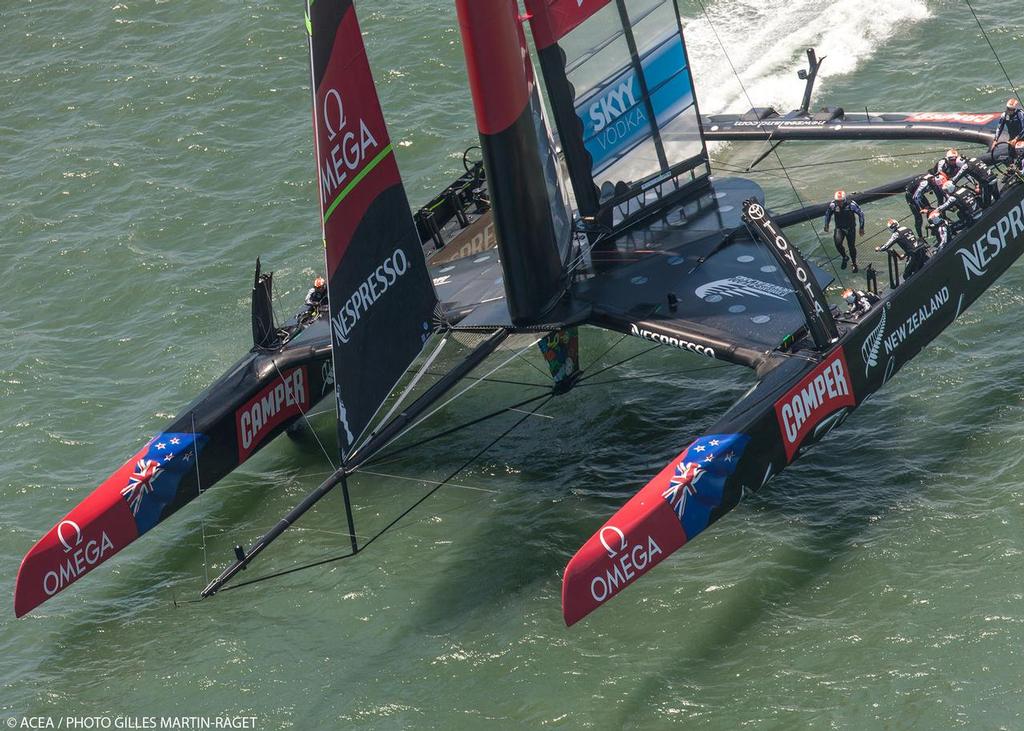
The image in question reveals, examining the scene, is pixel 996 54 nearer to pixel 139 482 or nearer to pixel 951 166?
pixel 951 166

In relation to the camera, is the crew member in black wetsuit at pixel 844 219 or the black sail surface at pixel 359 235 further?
the crew member in black wetsuit at pixel 844 219

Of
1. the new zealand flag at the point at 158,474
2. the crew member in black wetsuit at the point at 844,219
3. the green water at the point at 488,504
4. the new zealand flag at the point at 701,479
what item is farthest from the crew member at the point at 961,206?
the new zealand flag at the point at 158,474

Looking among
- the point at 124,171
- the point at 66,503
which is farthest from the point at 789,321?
the point at 124,171

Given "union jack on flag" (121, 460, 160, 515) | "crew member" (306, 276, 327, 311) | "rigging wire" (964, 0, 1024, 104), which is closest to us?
"union jack on flag" (121, 460, 160, 515)

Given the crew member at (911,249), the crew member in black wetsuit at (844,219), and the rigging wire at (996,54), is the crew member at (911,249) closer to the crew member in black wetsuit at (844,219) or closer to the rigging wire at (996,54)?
the crew member in black wetsuit at (844,219)

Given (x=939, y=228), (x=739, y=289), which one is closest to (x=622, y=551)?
(x=739, y=289)

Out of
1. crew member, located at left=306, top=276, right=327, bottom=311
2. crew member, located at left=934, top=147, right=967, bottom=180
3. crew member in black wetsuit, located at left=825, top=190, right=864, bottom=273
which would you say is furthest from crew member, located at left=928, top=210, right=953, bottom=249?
crew member, located at left=306, top=276, right=327, bottom=311

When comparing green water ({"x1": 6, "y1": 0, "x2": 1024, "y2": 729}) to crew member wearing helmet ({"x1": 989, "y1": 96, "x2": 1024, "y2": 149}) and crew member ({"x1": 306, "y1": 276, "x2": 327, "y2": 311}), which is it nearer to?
crew member ({"x1": 306, "y1": 276, "x2": 327, "y2": 311})
